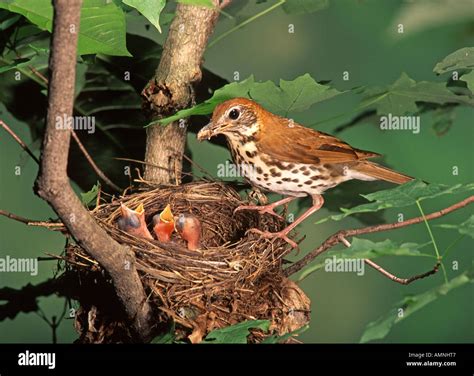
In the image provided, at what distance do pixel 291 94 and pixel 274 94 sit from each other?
0.05 metres

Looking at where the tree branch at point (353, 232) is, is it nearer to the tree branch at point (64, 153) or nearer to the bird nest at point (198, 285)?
the bird nest at point (198, 285)

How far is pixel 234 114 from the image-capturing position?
2170 mm

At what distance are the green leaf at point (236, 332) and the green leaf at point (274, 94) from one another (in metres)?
0.51

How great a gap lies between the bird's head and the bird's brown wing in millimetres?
36

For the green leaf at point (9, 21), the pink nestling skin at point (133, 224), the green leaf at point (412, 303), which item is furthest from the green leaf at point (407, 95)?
the green leaf at point (9, 21)

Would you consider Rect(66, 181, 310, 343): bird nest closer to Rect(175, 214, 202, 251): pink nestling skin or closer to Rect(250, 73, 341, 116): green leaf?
Rect(175, 214, 202, 251): pink nestling skin

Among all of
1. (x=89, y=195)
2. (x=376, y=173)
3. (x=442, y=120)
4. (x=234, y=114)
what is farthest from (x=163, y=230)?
(x=442, y=120)

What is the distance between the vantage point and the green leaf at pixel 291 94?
2.08 meters

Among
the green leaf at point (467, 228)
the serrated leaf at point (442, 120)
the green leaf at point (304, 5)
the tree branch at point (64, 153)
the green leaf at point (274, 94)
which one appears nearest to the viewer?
the tree branch at point (64, 153)

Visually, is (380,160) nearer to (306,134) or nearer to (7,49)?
(306,134)

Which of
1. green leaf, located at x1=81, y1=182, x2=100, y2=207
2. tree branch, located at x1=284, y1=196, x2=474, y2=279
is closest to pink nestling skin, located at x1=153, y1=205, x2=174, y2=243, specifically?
green leaf, located at x1=81, y1=182, x2=100, y2=207

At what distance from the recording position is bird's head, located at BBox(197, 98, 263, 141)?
84.3 inches

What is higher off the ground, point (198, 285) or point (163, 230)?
point (163, 230)

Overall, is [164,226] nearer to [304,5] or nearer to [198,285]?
[198,285]
